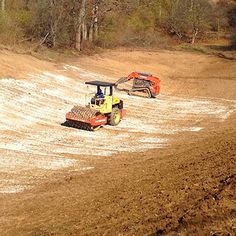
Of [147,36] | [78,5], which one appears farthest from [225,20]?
[78,5]

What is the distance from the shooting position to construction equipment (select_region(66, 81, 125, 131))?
67.3ft

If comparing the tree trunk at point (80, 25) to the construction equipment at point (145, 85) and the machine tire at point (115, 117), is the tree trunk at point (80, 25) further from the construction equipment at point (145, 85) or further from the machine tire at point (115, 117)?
the machine tire at point (115, 117)

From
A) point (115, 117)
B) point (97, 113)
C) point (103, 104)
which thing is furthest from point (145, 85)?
point (97, 113)

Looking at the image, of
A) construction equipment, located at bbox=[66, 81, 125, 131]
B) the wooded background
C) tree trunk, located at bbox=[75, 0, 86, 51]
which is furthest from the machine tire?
tree trunk, located at bbox=[75, 0, 86, 51]

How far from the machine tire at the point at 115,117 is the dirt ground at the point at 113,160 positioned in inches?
20.9

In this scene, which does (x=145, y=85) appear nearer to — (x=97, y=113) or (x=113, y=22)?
(x=97, y=113)

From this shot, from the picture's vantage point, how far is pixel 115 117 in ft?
72.8

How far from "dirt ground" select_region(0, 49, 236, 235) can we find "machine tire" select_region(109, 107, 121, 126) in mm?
531

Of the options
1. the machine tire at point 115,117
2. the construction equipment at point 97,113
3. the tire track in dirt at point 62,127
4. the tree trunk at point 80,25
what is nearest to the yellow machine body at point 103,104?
the construction equipment at point 97,113

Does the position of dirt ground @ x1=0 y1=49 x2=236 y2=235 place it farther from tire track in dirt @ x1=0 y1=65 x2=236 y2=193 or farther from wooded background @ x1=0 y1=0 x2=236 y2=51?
wooded background @ x1=0 y1=0 x2=236 y2=51

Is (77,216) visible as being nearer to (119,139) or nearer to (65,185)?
(65,185)

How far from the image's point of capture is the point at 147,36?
54.4 meters

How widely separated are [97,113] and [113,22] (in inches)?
1412

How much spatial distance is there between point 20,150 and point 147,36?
38763 millimetres
